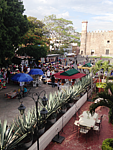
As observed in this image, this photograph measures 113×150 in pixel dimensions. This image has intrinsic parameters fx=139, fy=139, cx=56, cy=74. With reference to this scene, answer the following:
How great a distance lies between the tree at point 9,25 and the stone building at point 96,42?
45.2 metres

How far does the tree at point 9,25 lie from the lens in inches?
499

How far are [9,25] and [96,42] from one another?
1903 inches

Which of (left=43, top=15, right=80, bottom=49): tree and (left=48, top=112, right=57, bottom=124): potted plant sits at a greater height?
(left=43, top=15, right=80, bottom=49): tree

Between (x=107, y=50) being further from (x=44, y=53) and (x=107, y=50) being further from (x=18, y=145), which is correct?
(x=18, y=145)

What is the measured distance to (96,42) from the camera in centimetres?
5691

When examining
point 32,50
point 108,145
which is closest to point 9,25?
point 32,50

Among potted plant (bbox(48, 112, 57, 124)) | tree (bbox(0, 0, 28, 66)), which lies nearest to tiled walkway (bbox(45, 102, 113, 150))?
potted plant (bbox(48, 112, 57, 124))

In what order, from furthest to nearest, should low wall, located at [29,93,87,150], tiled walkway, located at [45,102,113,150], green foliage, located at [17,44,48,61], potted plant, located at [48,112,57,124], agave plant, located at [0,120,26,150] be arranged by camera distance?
green foliage, located at [17,44,48,61] → potted plant, located at [48,112,57,124] → tiled walkway, located at [45,102,113,150] → low wall, located at [29,93,87,150] → agave plant, located at [0,120,26,150]

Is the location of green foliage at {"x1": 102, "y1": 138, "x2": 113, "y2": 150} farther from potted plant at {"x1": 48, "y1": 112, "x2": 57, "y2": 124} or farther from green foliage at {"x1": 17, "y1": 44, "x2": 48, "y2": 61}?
green foliage at {"x1": 17, "y1": 44, "x2": 48, "y2": 61}

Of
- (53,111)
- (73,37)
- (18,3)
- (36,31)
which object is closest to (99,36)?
(73,37)

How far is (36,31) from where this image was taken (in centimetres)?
3822

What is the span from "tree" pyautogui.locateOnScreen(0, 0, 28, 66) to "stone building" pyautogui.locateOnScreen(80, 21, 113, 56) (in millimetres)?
45204

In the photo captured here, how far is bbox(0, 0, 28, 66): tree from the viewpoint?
1267 cm

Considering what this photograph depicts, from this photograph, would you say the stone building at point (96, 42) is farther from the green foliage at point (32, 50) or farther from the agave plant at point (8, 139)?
the agave plant at point (8, 139)
